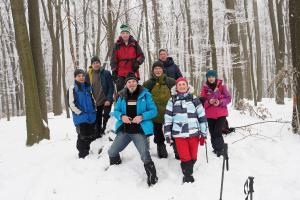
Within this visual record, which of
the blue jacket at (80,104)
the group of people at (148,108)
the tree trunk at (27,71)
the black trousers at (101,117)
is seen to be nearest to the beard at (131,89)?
the group of people at (148,108)

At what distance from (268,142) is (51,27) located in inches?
608

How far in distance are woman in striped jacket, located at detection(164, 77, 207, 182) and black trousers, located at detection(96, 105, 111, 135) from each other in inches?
92.5

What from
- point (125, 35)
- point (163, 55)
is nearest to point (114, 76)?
point (125, 35)

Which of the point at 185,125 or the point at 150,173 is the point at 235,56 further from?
the point at 150,173

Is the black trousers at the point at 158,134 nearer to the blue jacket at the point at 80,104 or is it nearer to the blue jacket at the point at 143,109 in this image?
the blue jacket at the point at 143,109

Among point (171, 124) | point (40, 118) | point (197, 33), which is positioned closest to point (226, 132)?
point (171, 124)

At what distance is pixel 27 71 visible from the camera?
A: 902cm

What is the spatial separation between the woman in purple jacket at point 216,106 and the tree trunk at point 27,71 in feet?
15.7

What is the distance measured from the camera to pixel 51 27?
1936 centimetres

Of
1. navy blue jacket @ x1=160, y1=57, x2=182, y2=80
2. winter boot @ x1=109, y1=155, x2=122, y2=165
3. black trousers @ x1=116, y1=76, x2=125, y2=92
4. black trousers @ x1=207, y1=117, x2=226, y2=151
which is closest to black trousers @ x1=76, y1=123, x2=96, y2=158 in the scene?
winter boot @ x1=109, y1=155, x2=122, y2=165

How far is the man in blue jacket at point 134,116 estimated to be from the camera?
6.18m

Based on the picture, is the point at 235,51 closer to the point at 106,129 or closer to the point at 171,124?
the point at 106,129

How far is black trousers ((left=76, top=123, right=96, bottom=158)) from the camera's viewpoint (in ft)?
23.4

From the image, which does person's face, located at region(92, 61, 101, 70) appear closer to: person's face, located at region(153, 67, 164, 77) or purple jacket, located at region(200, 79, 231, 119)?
person's face, located at region(153, 67, 164, 77)
